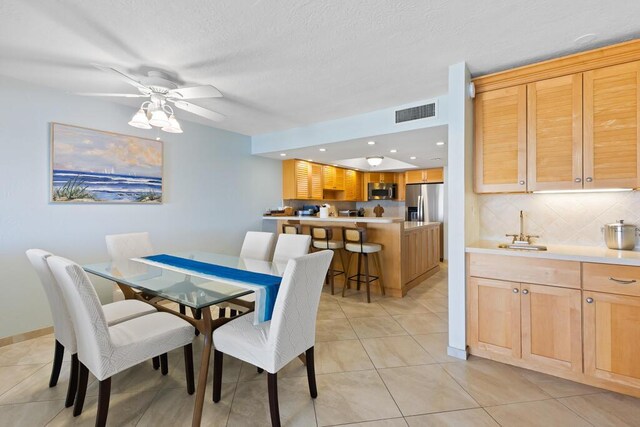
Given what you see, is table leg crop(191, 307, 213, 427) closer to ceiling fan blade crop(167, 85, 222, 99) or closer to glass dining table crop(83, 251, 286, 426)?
glass dining table crop(83, 251, 286, 426)

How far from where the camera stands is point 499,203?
2.74 m

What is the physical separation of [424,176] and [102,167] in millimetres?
5880

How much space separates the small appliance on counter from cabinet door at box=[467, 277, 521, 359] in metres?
0.82

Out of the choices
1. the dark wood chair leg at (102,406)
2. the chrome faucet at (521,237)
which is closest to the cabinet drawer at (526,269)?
the chrome faucet at (521,237)

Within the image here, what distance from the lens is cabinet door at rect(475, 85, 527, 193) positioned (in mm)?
2334

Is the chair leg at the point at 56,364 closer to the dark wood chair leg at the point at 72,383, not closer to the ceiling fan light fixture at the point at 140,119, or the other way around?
the dark wood chair leg at the point at 72,383

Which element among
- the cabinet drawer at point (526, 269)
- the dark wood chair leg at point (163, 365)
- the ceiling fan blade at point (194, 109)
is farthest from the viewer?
the ceiling fan blade at point (194, 109)

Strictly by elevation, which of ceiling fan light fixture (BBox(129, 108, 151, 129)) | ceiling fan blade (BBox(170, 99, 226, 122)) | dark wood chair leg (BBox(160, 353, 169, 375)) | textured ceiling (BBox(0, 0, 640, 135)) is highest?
textured ceiling (BBox(0, 0, 640, 135))

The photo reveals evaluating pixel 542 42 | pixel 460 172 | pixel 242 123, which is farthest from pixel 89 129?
pixel 542 42

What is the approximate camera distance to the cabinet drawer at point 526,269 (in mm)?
1990

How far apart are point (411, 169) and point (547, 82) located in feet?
14.7

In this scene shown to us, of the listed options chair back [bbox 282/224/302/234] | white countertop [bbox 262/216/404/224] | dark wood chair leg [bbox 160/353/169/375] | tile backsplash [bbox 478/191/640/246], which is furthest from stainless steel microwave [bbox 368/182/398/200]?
dark wood chair leg [bbox 160/353/169/375]

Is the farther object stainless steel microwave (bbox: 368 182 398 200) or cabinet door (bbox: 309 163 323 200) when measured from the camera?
stainless steel microwave (bbox: 368 182 398 200)

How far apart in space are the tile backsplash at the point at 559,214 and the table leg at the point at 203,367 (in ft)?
8.31
